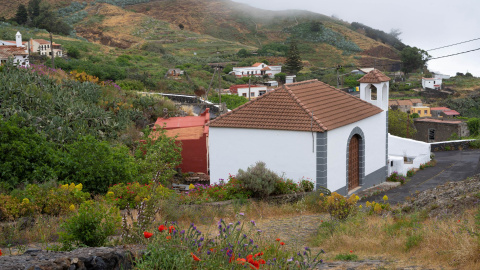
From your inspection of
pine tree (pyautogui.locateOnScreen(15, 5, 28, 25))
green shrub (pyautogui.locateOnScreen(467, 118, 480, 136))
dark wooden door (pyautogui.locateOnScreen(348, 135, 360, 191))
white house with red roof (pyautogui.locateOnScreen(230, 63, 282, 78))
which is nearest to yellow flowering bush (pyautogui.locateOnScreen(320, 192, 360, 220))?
dark wooden door (pyautogui.locateOnScreen(348, 135, 360, 191))

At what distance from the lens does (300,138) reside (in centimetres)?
1664

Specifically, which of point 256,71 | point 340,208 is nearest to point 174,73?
point 256,71

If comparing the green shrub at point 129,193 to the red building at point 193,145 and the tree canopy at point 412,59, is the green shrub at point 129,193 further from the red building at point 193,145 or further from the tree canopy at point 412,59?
the tree canopy at point 412,59

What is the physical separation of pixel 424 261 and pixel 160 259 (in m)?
3.46


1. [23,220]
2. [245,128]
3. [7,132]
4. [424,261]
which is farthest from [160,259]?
[245,128]

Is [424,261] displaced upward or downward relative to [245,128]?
downward

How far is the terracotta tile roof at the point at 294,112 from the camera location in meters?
16.9

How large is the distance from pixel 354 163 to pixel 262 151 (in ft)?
13.8

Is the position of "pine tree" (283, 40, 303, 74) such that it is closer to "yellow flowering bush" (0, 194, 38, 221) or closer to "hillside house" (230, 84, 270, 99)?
"hillside house" (230, 84, 270, 99)

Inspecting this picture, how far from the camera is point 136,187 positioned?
1181 centimetres

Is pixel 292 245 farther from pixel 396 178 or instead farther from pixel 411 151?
pixel 411 151

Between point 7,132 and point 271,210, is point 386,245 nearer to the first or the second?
point 271,210

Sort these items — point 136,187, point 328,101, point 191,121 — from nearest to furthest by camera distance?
1. point 136,187
2. point 328,101
3. point 191,121

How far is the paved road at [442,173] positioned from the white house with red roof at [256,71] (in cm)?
3899
